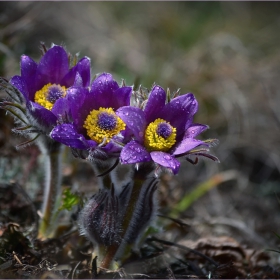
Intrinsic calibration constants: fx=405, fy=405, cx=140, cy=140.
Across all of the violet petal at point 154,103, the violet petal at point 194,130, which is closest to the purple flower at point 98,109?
the violet petal at point 154,103

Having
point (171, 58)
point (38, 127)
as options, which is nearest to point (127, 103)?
point (38, 127)

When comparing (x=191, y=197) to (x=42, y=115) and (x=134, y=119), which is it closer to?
(x=134, y=119)

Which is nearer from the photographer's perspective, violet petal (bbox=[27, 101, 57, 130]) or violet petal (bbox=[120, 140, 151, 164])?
violet petal (bbox=[120, 140, 151, 164])

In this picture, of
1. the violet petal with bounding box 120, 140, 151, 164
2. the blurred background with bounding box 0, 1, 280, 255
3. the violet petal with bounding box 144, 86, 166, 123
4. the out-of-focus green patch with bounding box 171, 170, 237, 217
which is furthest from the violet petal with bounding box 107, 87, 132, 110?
the out-of-focus green patch with bounding box 171, 170, 237, 217

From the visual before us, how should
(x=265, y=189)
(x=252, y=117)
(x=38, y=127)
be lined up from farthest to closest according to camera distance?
(x=252, y=117) → (x=265, y=189) → (x=38, y=127)

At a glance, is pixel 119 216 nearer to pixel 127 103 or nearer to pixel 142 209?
pixel 142 209

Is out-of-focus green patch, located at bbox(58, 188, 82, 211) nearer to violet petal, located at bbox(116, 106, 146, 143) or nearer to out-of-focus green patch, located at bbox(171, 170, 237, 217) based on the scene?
violet petal, located at bbox(116, 106, 146, 143)

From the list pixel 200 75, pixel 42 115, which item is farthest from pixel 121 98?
pixel 200 75
